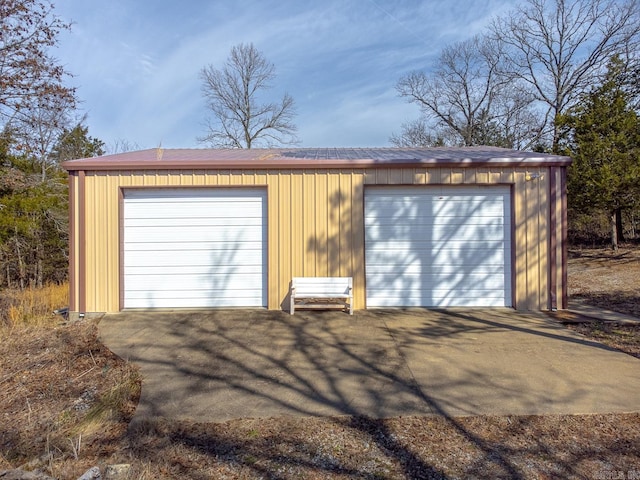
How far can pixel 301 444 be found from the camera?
2809mm

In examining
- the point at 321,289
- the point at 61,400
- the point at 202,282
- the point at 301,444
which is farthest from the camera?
the point at 202,282

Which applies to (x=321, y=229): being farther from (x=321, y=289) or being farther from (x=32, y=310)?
(x=32, y=310)

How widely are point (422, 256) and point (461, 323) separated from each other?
4.65 feet

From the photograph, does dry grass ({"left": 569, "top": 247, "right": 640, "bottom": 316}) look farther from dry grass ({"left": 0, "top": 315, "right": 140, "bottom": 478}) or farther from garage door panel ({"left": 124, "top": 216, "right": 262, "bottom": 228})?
dry grass ({"left": 0, "top": 315, "right": 140, "bottom": 478})

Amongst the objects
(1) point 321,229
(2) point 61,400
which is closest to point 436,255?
(1) point 321,229

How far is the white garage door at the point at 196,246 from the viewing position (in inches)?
273

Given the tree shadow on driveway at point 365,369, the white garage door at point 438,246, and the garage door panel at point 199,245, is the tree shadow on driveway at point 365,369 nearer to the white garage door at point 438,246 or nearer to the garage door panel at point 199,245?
the white garage door at point 438,246

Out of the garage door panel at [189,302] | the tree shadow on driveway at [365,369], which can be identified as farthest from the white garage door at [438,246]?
the garage door panel at [189,302]

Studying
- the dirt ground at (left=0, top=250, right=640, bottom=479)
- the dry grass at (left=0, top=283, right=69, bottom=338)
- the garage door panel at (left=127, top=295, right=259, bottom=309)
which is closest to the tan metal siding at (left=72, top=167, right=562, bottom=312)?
the garage door panel at (left=127, top=295, right=259, bottom=309)

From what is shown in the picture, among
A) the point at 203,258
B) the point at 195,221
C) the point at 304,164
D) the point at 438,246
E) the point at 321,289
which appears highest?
the point at 304,164

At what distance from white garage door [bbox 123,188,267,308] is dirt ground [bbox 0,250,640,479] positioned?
3096 mm

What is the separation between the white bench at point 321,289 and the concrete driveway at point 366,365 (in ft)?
1.06

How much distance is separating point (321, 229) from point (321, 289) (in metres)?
1.09

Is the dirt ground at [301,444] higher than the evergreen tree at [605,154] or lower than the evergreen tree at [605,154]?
lower
